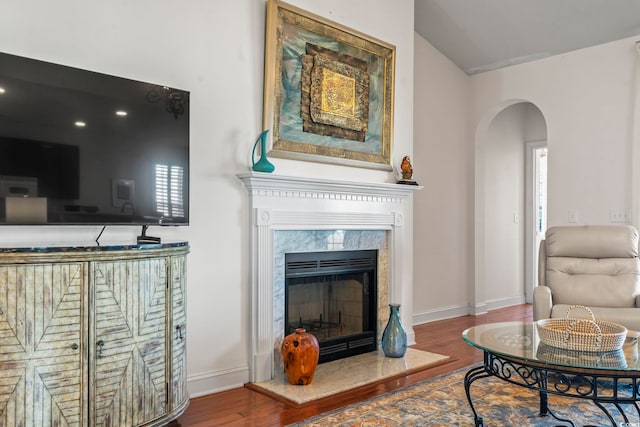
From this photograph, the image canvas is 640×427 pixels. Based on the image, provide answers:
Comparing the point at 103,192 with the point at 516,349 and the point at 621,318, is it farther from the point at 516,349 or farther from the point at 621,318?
the point at 621,318

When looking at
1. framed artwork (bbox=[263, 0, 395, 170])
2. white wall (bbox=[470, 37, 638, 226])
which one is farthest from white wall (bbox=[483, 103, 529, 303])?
framed artwork (bbox=[263, 0, 395, 170])

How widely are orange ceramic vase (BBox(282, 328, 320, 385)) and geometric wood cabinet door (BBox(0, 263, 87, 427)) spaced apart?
1340 millimetres

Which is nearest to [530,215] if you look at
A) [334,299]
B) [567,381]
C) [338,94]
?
[334,299]

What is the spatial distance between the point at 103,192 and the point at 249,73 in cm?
132

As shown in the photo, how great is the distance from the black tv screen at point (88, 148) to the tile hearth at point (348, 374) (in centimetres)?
119

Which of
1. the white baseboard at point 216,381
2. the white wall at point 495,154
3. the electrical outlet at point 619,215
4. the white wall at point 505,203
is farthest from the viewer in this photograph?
the white wall at point 505,203

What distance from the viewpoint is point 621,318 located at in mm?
3217

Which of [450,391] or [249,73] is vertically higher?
[249,73]

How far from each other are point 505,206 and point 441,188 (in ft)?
4.35

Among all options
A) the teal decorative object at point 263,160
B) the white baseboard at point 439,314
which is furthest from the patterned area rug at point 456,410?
the white baseboard at point 439,314

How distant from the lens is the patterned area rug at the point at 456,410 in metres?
2.59

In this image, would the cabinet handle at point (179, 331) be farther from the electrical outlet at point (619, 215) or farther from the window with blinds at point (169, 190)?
the electrical outlet at point (619, 215)

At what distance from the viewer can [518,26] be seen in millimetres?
4770

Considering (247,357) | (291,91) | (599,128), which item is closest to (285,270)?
(247,357)
